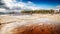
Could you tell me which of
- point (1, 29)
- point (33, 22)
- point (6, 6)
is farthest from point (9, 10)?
point (33, 22)

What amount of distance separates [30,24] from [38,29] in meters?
0.15

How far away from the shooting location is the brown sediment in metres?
1.61

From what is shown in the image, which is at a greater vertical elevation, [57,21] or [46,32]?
[57,21]

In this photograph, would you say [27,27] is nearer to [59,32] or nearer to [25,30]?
[25,30]

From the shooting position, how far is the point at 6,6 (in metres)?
1.72

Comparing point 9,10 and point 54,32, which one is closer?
point 54,32

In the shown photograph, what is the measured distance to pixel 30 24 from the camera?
65.2 inches

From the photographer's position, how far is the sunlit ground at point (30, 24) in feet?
5.31

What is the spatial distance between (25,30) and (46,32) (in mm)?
333

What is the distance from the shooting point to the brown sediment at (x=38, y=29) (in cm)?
161

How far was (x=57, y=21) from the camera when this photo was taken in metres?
1.65

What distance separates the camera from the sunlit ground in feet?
5.31

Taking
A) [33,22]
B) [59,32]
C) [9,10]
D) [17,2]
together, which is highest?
[17,2]

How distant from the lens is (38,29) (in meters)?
1.63
